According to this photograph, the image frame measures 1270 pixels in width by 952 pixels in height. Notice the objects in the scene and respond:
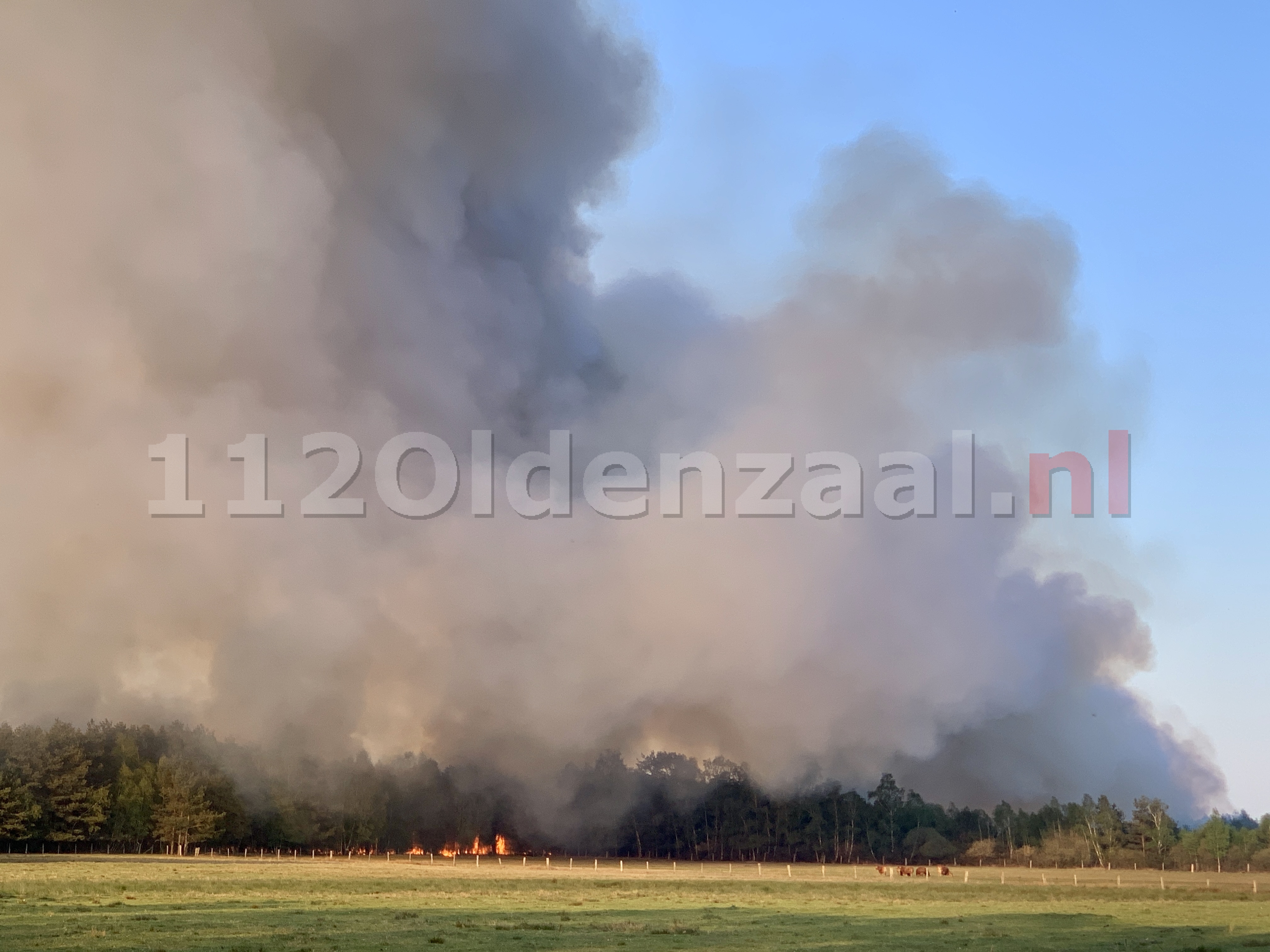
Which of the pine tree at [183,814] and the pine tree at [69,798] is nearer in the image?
the pine tree at [69,798]

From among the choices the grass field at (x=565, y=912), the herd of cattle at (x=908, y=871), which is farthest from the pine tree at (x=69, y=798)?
the herd of cattle at (x=908, y=871)

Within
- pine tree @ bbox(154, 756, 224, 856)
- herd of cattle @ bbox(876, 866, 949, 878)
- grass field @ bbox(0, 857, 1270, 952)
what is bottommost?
herd of cattle @ bbox(876, 866, 949, 878)

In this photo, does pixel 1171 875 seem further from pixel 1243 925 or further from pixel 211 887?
pixel 211 887

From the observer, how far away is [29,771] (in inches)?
6230

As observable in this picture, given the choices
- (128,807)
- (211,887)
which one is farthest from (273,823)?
(211,887)

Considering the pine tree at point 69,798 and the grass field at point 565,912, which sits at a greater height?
the grass field at point 565,912

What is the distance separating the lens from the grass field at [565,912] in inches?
1945

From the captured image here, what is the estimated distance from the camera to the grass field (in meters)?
49.4

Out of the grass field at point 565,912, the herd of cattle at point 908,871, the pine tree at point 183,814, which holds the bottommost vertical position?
the herd of cattle at point 908,871

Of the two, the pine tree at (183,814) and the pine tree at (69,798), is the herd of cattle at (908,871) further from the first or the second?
the pine tree at (69,798)

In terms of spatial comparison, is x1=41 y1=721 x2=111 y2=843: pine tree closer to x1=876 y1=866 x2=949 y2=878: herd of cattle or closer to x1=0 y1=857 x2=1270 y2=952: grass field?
x1=0 y1=857 x2=1270 y2=952: grass field

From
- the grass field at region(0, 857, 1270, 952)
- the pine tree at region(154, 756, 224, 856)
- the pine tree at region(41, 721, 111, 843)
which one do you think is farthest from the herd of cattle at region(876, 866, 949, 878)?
the pine tree at region(41, 721, 111, 843)

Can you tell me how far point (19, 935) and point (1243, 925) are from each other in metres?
63.8

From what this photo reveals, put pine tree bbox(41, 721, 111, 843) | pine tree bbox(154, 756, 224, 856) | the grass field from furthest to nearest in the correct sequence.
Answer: pine tree bbox(154, 756, 224, 856)
pine tree bbox(41, 721, 111, 843)
the grass field
